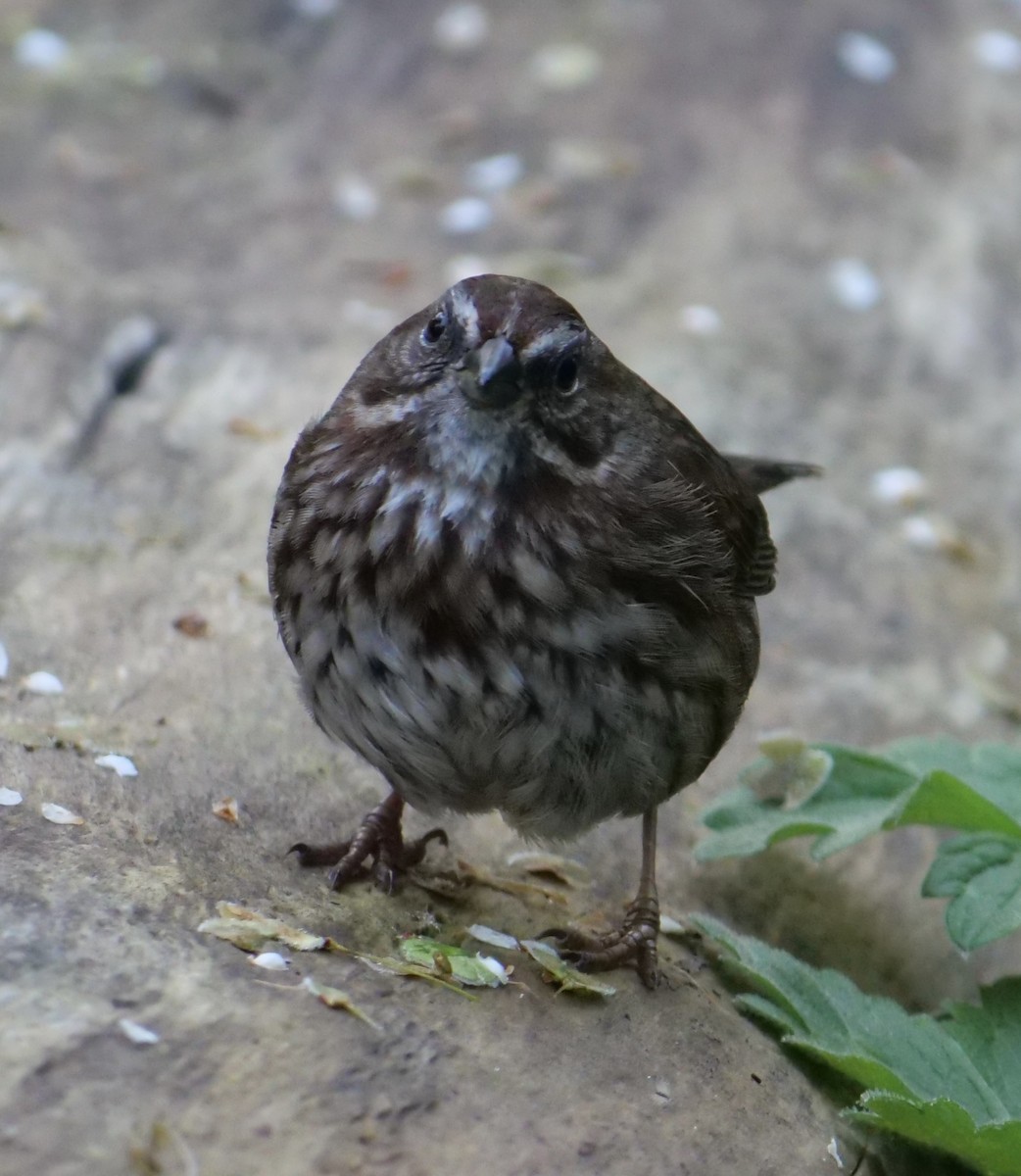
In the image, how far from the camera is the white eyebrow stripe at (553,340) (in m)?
2.95

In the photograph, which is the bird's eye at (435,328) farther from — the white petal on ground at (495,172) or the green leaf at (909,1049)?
the white petal on ground at (495,172)

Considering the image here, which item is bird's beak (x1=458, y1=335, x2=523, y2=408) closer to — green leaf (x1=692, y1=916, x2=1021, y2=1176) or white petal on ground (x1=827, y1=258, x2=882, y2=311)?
green leaf (x1=692, y1=916, x2=1021, y2=1176)

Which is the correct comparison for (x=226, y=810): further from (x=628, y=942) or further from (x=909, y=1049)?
(x=909, y=1049)

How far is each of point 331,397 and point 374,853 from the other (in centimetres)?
212

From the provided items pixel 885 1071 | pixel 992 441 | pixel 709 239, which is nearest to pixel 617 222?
pixel 709 239

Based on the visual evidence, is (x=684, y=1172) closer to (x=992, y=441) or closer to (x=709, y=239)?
(x=992, y=441)

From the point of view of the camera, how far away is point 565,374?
10.0ft

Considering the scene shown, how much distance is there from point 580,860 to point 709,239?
3279 millimetres

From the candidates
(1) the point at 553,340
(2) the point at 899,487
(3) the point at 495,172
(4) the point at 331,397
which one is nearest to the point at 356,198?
(3) the point at 495,172

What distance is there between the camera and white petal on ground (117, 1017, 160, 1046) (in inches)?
97.4

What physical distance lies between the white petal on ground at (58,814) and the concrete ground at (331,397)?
0.13 ft

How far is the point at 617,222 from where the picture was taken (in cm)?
656

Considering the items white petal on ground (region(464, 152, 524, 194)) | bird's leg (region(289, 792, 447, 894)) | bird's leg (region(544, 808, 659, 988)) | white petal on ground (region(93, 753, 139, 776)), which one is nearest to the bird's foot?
→ bird's leg (region(544, 808, 659, 988))

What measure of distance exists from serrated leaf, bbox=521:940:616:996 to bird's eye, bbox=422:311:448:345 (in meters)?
1.19
